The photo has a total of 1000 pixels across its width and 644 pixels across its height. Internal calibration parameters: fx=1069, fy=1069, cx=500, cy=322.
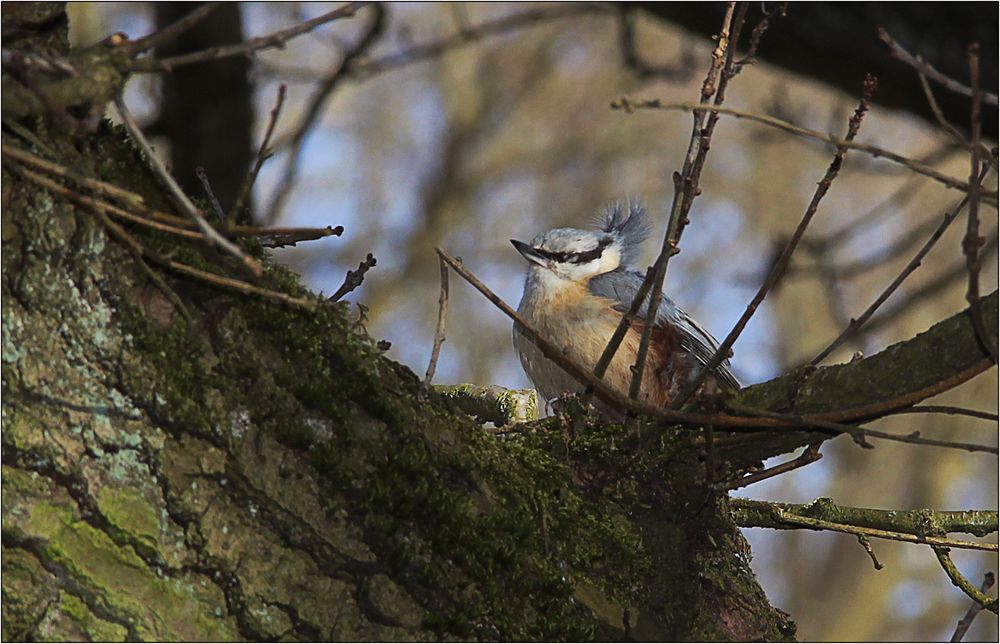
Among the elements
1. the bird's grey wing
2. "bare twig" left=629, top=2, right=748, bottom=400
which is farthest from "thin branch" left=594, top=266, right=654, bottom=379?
the bird's grey wing

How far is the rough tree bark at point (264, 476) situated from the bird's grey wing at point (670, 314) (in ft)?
5.01

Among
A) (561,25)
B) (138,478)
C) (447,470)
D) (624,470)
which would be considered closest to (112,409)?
(138,478)

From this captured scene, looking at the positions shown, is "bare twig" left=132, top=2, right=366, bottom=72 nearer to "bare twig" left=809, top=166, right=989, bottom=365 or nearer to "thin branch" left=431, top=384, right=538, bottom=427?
"bare twig" left=809, top=166, right=989, bottom=365

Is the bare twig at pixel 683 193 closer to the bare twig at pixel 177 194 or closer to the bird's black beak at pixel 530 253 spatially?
the bare twig at pixel 177 194

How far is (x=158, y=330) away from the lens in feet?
5.42

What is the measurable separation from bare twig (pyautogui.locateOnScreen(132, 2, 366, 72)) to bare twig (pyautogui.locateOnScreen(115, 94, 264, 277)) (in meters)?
0.09

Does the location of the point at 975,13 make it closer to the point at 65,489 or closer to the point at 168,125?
the point at 168,125

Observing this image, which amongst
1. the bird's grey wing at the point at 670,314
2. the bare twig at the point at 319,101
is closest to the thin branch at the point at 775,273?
the bird's grey wing at the point at 670,314

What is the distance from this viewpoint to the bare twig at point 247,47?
57.7 inches

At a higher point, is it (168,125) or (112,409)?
(168,125)

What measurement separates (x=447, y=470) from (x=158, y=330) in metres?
0.54

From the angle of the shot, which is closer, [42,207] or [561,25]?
[42,207]

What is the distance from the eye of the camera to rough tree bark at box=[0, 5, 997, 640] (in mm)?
1538

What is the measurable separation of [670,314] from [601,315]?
237 millimetres
